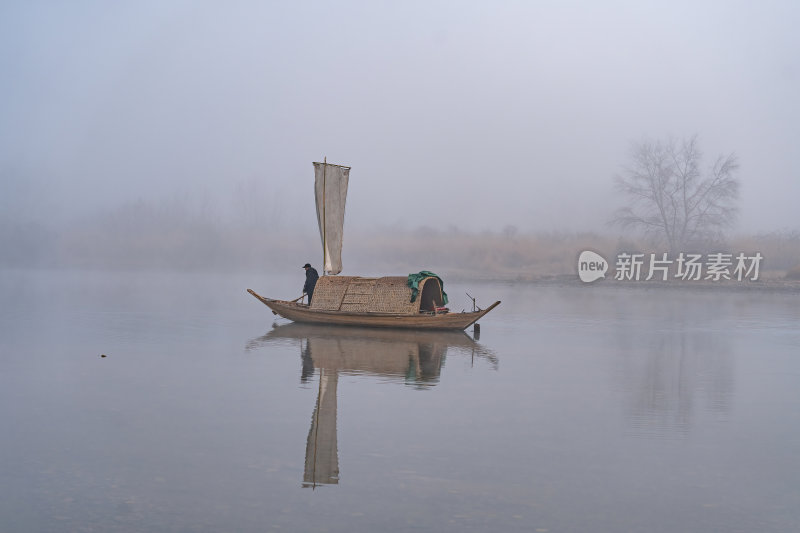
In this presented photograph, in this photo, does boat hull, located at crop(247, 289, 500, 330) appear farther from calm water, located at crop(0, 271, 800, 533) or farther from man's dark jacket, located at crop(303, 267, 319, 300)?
calm water, located at crop(0, 271, 800, 533)

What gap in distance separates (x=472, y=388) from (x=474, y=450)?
3756 mm

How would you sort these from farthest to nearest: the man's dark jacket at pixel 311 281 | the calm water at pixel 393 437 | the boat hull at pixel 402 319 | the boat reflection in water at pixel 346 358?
the man's dark jacket at pixel 311 281
the boat hull at pixel 402 319
the boat reflection in water at pixel 346 358
the calm water at pixel 393 437

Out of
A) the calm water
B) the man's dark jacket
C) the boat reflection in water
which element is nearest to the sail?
the man's dark jacket

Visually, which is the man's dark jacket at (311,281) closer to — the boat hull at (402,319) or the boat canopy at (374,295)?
the boat canopy at (374,295)

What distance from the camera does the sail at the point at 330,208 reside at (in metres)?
21.6

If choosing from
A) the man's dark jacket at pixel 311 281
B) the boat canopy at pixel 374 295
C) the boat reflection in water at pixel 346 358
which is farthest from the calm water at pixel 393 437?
the man's dark jacket at pixel 311 281

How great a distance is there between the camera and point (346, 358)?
46.5 feet

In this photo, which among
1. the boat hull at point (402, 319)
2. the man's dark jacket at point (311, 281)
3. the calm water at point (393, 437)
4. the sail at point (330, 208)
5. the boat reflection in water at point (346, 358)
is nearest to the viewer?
the calm water at point (393, 437)

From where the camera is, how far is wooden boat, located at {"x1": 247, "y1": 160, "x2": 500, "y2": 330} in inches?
756

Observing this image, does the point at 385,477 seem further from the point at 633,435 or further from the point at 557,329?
the point at 557,329

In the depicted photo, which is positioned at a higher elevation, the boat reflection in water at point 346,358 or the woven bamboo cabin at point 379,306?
the woven bamboo cabin at point 379,306

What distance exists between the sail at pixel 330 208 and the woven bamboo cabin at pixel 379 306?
109 cm

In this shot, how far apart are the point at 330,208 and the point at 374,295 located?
11.2ft

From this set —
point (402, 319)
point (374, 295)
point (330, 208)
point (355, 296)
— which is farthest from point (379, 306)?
point (330, 208)
